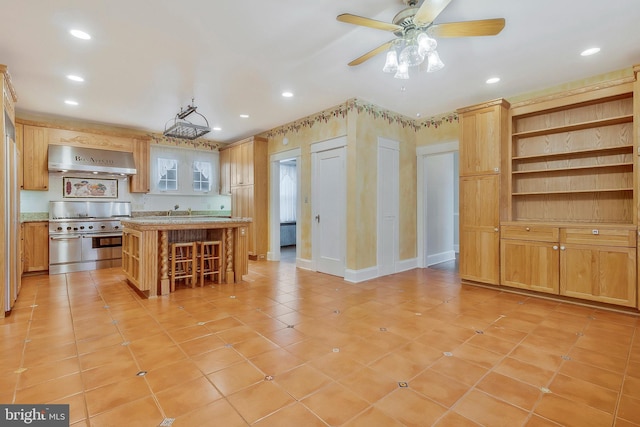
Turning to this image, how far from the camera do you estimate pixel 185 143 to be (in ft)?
22.9

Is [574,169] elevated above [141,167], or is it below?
below

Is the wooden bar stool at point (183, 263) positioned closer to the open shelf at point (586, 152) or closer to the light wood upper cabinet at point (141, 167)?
the light wood upper cabinet at point (141, 167)

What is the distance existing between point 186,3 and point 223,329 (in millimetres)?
2736

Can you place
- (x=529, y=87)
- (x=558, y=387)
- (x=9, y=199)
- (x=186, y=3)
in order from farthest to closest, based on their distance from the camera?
(x=529, y=87) → (x=9, y=199) → (x=186, y=3) → (x=558, y=387)

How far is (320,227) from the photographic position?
5246mm

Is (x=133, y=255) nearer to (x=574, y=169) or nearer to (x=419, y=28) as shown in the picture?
(x=419, y=28)

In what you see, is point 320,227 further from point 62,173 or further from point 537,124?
point 62,173

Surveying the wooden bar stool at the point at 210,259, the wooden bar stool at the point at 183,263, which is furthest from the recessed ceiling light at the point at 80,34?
the wooden bar stool at the point at 210,259

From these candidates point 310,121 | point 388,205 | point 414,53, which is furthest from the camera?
point 310,121

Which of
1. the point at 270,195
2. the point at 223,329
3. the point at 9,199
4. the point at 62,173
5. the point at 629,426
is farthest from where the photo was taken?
the point at 270,195

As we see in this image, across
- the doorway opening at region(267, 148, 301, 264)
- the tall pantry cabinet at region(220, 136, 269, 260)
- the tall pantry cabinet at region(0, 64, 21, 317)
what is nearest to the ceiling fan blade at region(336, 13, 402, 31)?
the tall pantry cabinet at region(0, 64, 21, 317)

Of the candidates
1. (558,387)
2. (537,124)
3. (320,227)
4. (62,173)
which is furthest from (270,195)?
(558,387)

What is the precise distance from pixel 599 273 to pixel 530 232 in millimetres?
764

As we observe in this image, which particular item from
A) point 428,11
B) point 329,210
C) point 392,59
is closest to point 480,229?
point 329,210
